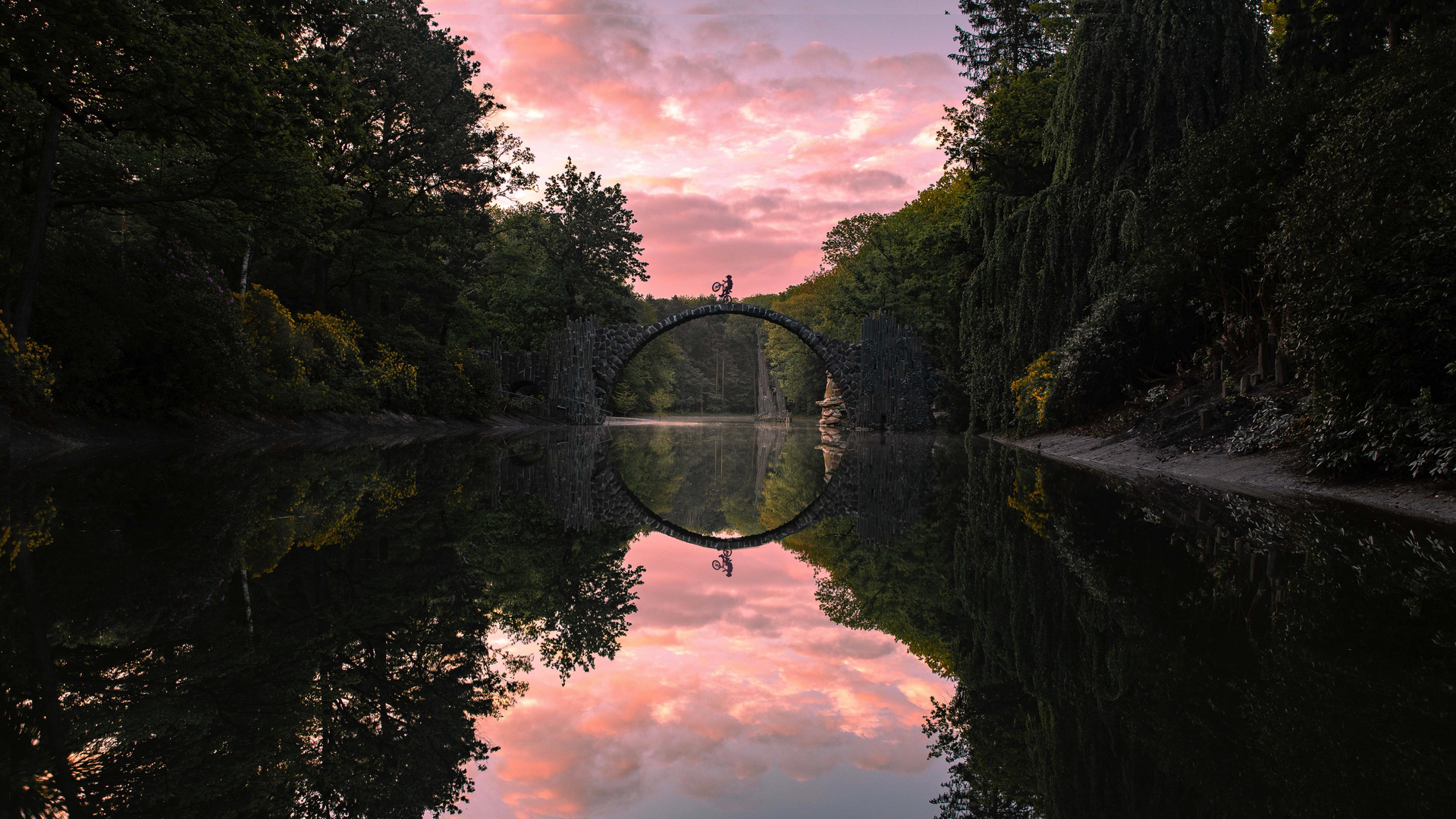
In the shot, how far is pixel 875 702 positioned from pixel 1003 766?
570 mm

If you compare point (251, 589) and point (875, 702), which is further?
Result: point (251, 589)

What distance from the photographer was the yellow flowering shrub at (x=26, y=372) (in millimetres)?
10812

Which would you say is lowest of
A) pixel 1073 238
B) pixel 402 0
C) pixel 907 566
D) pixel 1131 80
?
pixel 907 566

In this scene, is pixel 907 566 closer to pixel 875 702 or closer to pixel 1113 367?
pixel 875 702

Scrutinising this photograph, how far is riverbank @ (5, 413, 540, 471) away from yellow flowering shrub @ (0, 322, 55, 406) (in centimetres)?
34

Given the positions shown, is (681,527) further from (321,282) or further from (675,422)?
(675,422)

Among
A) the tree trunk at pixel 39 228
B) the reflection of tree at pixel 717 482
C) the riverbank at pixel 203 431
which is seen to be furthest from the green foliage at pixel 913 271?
the tree trunk at pixel 39 228

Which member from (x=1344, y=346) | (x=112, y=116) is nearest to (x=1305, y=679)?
(x=1344, y=346)

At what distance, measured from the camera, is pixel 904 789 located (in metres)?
2.03

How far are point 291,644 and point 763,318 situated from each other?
29.8m

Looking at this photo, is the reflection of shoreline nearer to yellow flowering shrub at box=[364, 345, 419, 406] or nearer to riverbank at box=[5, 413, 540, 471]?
yellow flowering shrub at box=[364, 345, 419, 406]

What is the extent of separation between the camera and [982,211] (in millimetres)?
22125

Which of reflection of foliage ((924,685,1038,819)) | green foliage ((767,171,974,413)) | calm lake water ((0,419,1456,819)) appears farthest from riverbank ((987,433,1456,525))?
green foliage ((767,171,974,413))

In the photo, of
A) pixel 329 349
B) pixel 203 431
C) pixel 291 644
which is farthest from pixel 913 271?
pixel 291 644
